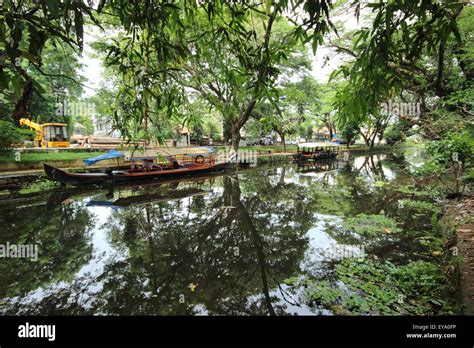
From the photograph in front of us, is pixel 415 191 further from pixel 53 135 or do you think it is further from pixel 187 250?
pixel 53 135

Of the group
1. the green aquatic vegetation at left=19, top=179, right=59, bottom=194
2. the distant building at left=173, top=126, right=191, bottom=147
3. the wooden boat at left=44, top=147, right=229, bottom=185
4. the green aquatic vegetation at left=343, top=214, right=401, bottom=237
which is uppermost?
the distant building at left=173, top=126, right=191, bottom=147

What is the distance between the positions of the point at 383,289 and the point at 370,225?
318 centimetres

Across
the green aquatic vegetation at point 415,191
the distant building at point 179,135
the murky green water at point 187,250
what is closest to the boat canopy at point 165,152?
the distant building at point 179,135

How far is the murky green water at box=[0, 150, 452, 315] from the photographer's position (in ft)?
12.0

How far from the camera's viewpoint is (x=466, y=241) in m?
4.37

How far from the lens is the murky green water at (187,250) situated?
12.0ft

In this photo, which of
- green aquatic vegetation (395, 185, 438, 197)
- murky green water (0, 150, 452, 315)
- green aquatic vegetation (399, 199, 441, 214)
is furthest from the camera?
green aquatic vegetation (395, 185, 438, 197)

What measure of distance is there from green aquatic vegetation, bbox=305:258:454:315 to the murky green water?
0.19 metres

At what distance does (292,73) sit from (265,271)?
21.3 meters

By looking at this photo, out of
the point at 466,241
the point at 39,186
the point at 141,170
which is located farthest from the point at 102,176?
the point at 466,241

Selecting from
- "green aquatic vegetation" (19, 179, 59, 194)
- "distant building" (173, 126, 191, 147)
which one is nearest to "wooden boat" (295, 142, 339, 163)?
"distant building" (173, 126, 191, 147)

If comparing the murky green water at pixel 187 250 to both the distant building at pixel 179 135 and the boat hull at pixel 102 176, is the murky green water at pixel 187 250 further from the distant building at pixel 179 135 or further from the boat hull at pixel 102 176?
the distant building at pixel 179 135

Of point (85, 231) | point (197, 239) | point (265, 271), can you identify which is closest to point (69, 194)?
point (85, 231)

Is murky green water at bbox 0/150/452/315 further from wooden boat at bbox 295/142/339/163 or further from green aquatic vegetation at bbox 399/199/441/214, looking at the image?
wooden boat at bbox 295/142/339/163
